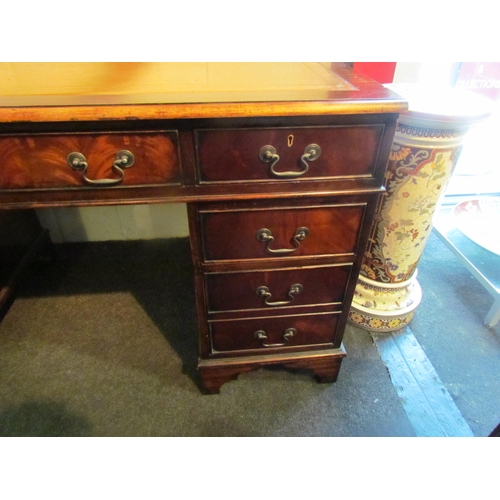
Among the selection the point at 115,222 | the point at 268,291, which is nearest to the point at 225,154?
the point at 268,291

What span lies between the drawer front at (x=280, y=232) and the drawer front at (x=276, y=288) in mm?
50

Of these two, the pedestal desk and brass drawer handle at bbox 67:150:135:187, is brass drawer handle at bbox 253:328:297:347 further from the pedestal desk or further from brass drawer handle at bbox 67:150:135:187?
brass drawer handle at bbox 67:150:135:187

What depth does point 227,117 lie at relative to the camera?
558mm

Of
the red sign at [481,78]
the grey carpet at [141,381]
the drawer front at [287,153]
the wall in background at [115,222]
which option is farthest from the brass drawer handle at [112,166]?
the red sign at [481,78]

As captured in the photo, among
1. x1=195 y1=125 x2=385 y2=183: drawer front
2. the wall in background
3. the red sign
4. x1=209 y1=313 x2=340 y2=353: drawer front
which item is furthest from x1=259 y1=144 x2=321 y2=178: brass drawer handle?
the red sign

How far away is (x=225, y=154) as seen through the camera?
0.61 m

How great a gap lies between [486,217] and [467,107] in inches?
26.4

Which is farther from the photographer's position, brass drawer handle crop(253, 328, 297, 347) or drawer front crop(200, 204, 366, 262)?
brass drawer handle crop(253, 328, 297, 347)

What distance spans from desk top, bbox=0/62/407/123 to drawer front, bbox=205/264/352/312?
0.35 meters

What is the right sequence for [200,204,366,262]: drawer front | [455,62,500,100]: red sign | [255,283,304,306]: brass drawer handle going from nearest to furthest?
[200,204,366,262]: drawer front
[255,283,304,306]: brass drawer handle
[455,62,500,100]: red sign

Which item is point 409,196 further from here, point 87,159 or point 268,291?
point 87,159

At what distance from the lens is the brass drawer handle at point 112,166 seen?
58 cm

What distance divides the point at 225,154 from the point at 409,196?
613mm

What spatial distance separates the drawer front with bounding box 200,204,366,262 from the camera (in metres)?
0.70
